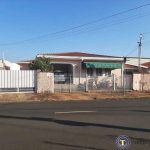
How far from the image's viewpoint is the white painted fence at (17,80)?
17172mm

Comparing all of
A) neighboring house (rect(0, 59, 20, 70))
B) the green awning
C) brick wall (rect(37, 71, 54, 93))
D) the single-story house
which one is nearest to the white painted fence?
brick wall (rect(37, 71, 54, 93))

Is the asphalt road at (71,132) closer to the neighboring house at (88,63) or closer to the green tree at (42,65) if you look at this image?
the green tree at (42,65)

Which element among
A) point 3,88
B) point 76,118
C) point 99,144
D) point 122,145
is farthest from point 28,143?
point 3,88

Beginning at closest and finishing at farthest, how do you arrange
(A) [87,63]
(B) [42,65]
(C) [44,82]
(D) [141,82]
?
1. (C) [44,82]
2. (B) [42,65]
3. (D) [141,82]
4. (A) [87,63]

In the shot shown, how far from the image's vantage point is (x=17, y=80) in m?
17.4

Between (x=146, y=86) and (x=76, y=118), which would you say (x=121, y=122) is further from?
(x=146, y=86)

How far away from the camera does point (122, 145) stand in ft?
16.9

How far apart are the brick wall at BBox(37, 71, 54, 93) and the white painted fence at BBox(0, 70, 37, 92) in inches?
14.8

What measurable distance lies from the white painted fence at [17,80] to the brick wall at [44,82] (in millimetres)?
376

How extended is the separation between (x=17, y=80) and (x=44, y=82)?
2.19m

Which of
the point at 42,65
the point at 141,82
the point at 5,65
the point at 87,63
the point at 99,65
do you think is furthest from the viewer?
the point at 5,65

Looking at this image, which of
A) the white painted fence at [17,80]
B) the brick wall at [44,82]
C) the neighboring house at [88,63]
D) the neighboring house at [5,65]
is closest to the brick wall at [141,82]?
the neighboring house at [88,63]

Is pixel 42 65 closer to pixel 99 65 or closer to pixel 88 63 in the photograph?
pixel 88 63

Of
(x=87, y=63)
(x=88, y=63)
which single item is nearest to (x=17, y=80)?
(x=87, y=63)
